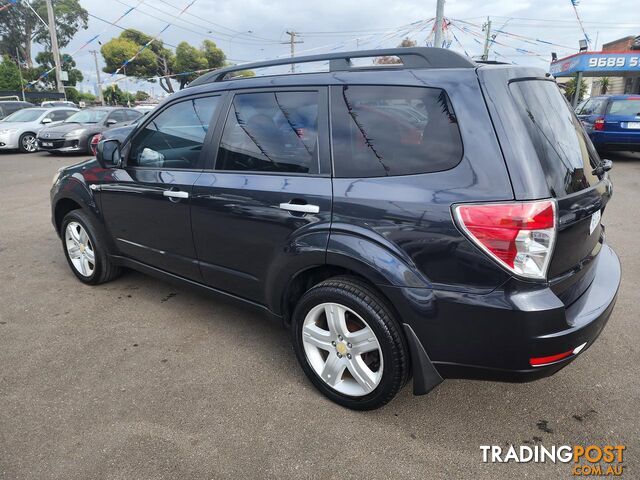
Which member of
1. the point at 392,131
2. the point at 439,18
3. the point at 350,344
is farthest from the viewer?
the point at 439,18

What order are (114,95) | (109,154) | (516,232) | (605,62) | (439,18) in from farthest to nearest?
(114,95)
(605,62)
(439,18)
(109,154)
(516,232)

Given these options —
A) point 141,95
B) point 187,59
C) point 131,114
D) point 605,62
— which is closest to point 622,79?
point 605,62

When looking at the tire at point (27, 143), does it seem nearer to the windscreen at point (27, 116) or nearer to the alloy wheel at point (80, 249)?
the windscreen at point (27, 116)

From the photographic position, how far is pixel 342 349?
7.83ft

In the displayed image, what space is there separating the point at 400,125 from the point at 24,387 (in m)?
2.61

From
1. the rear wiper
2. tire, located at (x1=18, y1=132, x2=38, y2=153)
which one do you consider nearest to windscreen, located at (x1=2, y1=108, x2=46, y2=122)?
tire, located at (x1=18, y1=132, x2=38, y2=153)

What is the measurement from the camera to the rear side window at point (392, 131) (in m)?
2.03

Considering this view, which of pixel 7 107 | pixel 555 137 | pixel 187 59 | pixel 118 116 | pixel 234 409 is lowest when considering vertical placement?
pixel 234 409

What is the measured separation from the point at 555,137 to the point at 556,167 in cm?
21

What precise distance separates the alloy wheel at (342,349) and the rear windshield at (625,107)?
11001 mm

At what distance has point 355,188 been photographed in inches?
87.3

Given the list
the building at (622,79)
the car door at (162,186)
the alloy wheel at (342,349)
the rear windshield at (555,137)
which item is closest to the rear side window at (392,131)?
the rear windshield at (555,137)

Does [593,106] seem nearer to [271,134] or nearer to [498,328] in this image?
[271,134]

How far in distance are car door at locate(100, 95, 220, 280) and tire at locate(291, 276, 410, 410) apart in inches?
41.5
